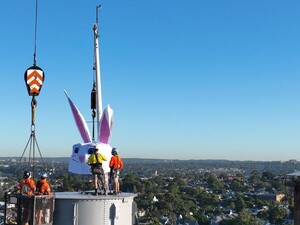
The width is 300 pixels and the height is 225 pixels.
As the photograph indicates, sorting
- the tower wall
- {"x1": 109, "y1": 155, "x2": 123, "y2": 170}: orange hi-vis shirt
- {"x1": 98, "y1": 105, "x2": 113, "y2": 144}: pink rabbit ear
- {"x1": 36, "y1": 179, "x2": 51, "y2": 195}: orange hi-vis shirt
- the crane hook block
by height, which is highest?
the crane hook block

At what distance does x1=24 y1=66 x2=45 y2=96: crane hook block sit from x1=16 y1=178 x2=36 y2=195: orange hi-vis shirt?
7.05ft

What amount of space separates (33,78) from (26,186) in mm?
2646

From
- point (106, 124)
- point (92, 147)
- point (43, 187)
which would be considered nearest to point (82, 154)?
point (92, 147)

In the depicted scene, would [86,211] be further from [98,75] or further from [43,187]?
[98,75]

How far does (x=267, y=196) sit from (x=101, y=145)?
112 meters

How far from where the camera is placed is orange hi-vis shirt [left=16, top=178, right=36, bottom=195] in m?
11.9

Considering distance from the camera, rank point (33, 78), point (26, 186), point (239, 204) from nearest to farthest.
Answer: point (26, 186)
point (33, 78)
point (239, 204)

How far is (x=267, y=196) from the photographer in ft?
404

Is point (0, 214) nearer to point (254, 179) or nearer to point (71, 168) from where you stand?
point (71, 168)

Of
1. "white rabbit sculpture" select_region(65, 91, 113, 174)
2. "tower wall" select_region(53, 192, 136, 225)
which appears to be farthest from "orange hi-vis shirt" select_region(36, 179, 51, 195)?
"white rabbit sculpture" select_region(65, 91, 113, 174)

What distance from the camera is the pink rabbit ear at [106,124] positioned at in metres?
16.8

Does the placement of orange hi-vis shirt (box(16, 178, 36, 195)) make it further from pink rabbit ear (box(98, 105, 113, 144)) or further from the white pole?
the white pole

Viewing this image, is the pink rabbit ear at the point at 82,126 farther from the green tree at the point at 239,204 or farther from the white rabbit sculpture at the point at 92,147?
the green tree at the point at 239,204

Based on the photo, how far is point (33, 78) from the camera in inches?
491
